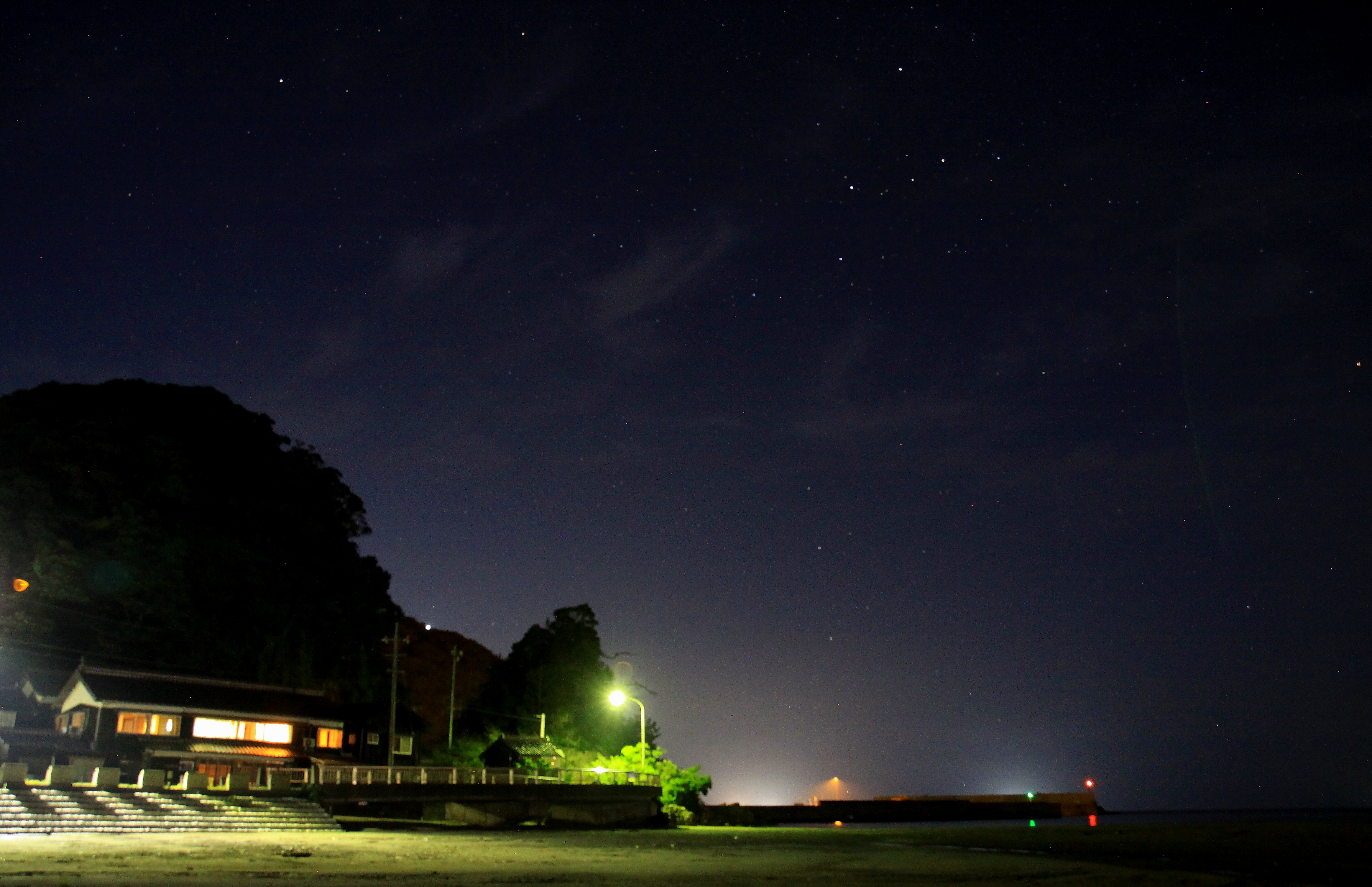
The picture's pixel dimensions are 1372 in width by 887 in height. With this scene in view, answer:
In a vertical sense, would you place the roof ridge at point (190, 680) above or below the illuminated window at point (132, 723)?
above

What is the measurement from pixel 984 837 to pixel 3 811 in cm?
3600

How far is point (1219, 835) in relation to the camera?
43562 mm

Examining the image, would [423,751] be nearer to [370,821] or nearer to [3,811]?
[370,821]

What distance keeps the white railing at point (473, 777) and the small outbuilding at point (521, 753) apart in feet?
25.8

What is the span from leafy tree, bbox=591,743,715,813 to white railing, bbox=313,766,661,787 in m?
0.69

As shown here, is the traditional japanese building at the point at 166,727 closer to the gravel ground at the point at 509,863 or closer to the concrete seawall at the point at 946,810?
the gravel ground at the point at 509,863

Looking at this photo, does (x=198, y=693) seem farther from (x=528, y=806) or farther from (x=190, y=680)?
(x=528, y=806)

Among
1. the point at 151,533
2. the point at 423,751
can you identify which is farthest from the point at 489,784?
the point at 423,751

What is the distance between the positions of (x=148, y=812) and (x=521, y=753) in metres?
31.9

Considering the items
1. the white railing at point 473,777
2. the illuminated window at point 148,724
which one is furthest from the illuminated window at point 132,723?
the white railing at point 473,777

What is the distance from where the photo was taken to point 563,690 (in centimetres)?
7625

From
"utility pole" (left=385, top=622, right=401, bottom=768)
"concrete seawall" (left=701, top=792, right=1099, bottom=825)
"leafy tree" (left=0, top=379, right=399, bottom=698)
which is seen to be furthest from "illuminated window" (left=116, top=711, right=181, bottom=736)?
"concrete seawall" (left=701, top=792, right=1099, bottom=825)

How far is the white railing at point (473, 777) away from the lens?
39.2 m

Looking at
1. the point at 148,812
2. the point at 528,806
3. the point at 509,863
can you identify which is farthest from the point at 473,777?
the point at 509,863
